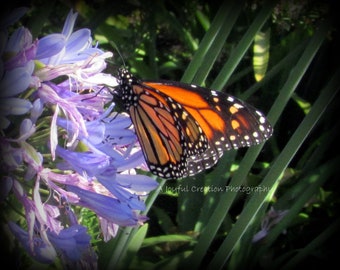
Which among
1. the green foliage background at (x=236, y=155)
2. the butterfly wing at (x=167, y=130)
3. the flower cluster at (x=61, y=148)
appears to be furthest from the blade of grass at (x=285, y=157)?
the flower cluster at (x=61, y=148)

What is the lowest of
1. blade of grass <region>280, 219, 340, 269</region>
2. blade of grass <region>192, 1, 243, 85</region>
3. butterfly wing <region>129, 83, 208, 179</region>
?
blade of grass <region>280, 219, 340, 269</region>

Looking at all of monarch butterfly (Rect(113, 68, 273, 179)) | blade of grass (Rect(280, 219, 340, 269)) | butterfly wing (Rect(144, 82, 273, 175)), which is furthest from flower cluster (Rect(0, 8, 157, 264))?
blade of grass (Rect(280, 219, 340, 269))

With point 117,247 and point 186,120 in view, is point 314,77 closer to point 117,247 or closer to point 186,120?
point 186,120

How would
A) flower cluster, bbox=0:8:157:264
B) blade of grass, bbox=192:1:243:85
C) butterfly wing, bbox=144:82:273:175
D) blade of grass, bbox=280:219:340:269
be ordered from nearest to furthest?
1. flower cluster, bbox=0:8:157:264
2. blade of grass, bbox=192:1:243:85
3. butterfly wing, bbox=144:82:273:175
4. blade of grass, bbox=280:219:340:269

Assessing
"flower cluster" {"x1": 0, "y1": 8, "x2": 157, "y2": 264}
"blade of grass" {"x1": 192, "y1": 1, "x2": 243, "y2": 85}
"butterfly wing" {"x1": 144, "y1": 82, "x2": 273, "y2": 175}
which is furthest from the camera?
"butterfly wing" {"x1": 144, "y1": 82, "x2": 273, "y2": 175}

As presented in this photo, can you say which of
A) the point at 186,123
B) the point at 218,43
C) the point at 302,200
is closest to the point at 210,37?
the point at 218,43

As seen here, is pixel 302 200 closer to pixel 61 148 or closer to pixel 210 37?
pixel 210 37

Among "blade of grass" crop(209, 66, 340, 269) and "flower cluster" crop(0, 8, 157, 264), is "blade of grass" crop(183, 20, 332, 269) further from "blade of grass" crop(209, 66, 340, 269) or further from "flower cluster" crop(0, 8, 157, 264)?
"flower cluster" crop(0, 8, 157, 264)

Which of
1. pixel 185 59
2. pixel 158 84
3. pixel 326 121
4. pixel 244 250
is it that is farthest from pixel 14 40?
pixel 326 121
